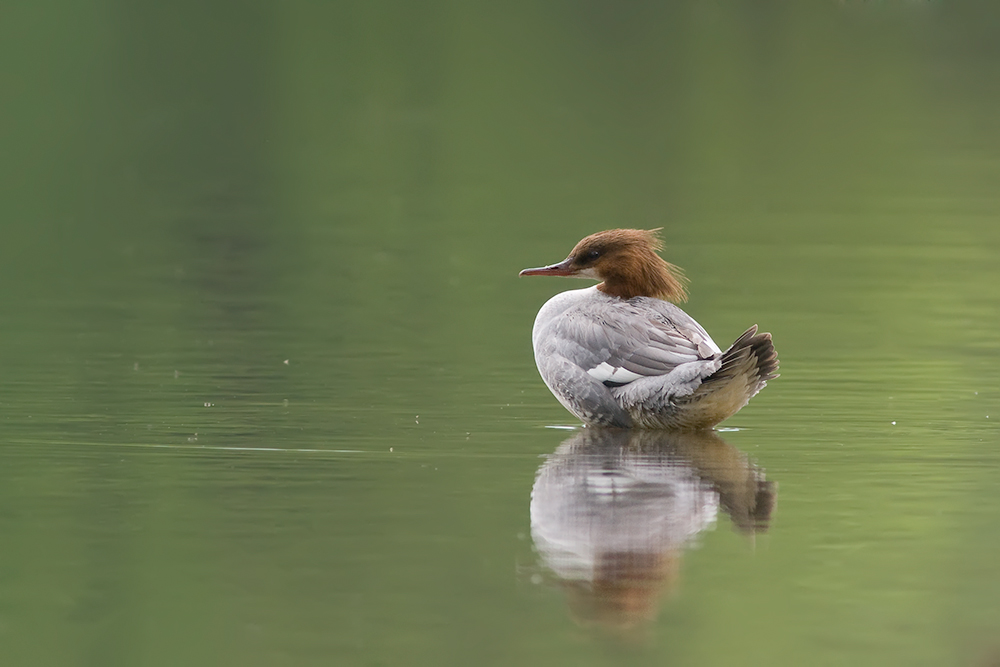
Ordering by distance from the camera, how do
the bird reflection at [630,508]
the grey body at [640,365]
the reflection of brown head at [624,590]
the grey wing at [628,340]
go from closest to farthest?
the reflection of brown head at [624,590]
the bird reflection at [630,508]
the grey body at [640,365]
the grey wing at [628,340]

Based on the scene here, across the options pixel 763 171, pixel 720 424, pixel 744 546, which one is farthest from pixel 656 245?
pixel 763 171

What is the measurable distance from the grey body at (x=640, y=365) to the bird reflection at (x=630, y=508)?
0.14m

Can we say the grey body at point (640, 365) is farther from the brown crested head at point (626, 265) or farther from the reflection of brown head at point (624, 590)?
the reflection of brown head at point (624, 590)

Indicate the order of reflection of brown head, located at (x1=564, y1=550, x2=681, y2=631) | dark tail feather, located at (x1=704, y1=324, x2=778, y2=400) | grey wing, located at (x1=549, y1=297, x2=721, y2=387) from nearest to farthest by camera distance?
reflection of brown head, located at (x1=564, y1=550, x2=681, y2=631) < dark tail feather, located at (x1=704, y1=324, x2=778, y2=400) < grey wing, located at (x1=549, y1=297, x2=721, y2=387)

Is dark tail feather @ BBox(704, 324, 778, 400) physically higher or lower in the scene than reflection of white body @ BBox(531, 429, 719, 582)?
higher

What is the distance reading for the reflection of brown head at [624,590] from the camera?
5.45 meters

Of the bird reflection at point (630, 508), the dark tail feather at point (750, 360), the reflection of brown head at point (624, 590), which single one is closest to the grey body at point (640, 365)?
the dark tail feather at point (750, 360)

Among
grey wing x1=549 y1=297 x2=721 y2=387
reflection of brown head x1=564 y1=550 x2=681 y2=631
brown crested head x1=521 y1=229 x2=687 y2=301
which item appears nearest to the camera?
reflection of brown head x1=564 y1=550 x2=681 y2=631

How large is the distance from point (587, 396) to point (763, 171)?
1397 centimetres

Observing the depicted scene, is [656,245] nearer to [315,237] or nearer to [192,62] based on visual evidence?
[315,237]

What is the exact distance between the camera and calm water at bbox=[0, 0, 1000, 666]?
554 cm

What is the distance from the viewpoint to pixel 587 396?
8.68 m

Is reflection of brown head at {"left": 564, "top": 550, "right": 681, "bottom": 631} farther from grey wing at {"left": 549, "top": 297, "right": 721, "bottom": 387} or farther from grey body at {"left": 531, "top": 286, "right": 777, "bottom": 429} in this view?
grey wing at {"left": 549, "top": 297, "right": 721, "bottom": 387}

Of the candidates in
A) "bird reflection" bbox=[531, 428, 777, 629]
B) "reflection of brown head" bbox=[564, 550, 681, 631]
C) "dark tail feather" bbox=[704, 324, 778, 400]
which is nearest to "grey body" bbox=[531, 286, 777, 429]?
"dark tail feather" bbox=[704, 324, 778, 400]
